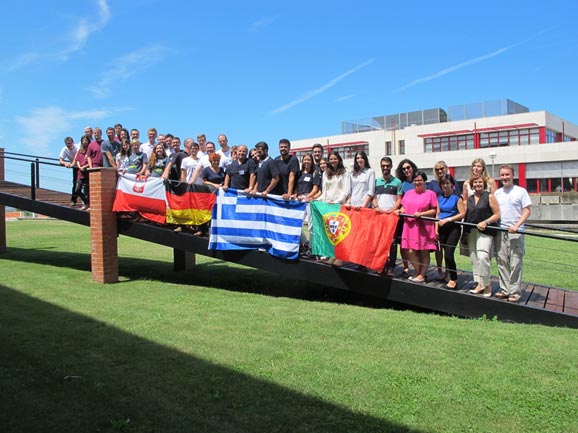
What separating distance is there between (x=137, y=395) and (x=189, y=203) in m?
5.70

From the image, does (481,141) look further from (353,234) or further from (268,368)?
(268,368)

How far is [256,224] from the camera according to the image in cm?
885

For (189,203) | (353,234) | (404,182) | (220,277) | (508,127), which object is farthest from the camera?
(508,127)

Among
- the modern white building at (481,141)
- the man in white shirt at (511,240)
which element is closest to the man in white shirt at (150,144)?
the man in white shirt at (511,240)

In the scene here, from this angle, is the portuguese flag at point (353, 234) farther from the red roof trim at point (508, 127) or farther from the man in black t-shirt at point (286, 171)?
the red roof trim at point (508, 127)

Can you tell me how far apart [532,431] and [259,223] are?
5.87 m

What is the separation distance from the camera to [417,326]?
20.8 feet

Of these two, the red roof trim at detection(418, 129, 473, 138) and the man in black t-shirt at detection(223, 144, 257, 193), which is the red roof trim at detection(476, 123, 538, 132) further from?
the man in black t-shirt at detection(223, 144, 257, 193)

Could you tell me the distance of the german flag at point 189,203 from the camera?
9398 mm

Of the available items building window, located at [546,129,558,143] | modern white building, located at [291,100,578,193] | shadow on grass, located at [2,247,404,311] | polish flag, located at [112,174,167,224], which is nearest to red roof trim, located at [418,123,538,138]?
modern white building, located at [291,100,578,193]

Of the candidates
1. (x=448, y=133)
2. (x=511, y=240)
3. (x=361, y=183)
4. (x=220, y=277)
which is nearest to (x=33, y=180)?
(x=220, y=277)

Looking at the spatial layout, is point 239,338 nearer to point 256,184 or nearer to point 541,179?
point 256,184

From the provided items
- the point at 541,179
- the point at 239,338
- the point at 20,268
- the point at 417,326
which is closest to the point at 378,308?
the point at 417,326

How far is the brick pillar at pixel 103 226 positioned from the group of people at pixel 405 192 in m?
0.53
